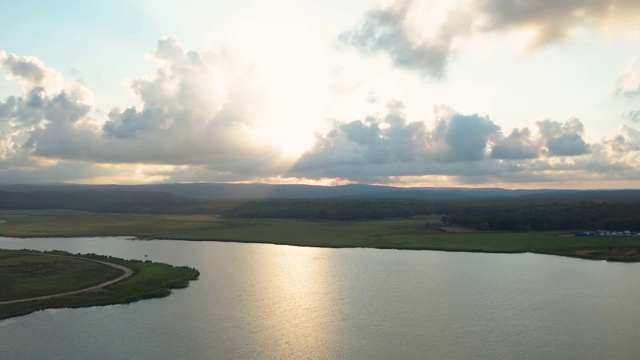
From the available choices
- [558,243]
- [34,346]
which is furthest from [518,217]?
[34,346]

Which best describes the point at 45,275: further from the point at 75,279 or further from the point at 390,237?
the point at 390,237

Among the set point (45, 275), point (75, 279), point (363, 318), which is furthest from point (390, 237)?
point (45, 275)

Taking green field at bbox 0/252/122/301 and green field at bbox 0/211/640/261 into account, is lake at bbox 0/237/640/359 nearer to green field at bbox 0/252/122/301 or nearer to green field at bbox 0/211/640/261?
green field at bbox 0/252/122/301

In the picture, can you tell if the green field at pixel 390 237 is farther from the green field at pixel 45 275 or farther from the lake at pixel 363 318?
the green field at pixel 45 275

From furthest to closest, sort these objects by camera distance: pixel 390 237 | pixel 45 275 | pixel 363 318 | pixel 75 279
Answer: pixel 390 237, pixel 45 275, pixel 75 279, pixel 363 318

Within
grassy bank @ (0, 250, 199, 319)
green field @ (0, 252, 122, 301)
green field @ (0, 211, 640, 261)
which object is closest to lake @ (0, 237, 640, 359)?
grassy bank @ (0, 250, 199, 319)
